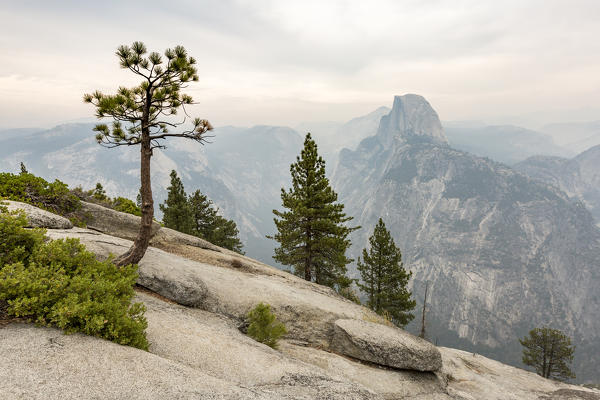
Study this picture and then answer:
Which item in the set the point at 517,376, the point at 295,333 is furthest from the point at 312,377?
the point at 517,376

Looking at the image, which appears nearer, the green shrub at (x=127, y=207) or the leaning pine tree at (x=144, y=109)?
the leaning pine tree at (x=144, y=109)

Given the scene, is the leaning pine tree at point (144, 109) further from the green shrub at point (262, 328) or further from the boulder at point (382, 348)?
the boulder at point (382, 348)

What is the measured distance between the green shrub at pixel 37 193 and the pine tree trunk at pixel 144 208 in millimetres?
8062

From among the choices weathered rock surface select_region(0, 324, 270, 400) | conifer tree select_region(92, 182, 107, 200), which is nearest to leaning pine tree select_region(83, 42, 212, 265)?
weathered rock surface select_region(0, 324, 270, 400)

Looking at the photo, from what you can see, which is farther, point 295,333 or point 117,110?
point 295,333

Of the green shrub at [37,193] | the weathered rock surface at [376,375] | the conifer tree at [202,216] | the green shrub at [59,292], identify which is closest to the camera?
the green shrub at [59,292]

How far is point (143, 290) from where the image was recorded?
1098 cm

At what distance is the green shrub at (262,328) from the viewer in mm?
10000

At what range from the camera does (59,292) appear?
5.85 m

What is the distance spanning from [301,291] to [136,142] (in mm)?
11479

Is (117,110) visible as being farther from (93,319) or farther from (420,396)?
(420,396)

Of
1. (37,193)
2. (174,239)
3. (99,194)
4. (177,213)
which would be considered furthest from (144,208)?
(177,213)

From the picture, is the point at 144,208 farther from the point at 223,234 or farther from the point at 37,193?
the point at 223,234

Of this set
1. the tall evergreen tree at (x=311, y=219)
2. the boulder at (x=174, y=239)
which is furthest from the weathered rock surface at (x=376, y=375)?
the tall evergreen tree at (x=311, y=219)
